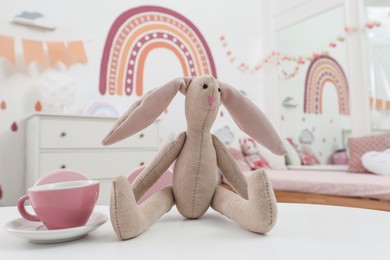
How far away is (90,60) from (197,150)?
7.63 ft

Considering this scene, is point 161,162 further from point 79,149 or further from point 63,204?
point 79,149

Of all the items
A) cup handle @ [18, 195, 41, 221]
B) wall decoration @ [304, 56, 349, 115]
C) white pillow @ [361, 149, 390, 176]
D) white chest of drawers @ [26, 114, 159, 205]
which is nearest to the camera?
cup handle @ [18, 195, 41, 221]

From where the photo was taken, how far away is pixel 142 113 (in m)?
0.53

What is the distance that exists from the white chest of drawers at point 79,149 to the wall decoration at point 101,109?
0.44 meters

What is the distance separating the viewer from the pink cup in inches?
17.9

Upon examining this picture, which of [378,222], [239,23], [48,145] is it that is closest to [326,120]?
[239,23]

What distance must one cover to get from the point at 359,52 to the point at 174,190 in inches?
107

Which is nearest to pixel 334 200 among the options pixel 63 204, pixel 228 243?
pixel 228 243

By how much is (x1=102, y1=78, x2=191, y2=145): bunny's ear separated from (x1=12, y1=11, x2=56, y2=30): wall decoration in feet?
7.44

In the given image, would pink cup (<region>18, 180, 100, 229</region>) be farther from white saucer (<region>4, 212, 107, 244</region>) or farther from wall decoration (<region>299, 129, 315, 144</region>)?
wall decoration (<region>299, 129, 315, 144</region>)

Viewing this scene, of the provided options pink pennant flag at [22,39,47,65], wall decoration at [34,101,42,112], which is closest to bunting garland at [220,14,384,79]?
pink pennant flag at [22,39,47,65]

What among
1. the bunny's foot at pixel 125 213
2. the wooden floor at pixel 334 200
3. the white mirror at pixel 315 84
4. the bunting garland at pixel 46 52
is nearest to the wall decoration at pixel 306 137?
the white mirror at pixel 315 84

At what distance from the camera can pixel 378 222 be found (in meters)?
0.54

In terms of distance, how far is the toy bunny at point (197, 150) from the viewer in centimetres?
53
